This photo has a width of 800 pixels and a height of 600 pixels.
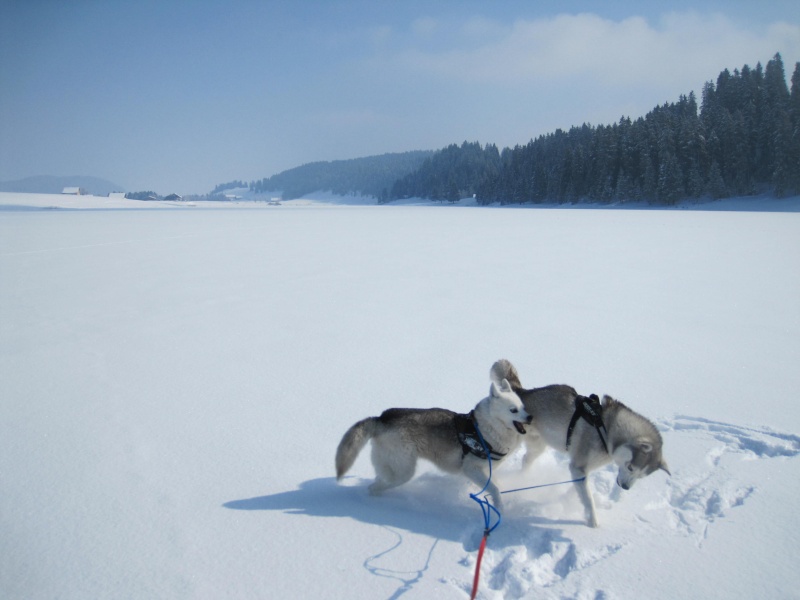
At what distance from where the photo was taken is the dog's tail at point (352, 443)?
11.5ft

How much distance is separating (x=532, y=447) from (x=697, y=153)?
71203mm

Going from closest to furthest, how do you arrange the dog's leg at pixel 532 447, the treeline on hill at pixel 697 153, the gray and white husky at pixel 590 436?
the gray and white husky at pixel 590 436 < the dog's leg at pixel 532 447 < the treeline on hill at pixel 697 153

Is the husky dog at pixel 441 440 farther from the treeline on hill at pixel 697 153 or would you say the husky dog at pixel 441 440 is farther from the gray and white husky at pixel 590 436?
the treeline on hill at pixel 697 153

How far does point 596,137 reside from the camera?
7500 cm

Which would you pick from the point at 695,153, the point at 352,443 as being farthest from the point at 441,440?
the point at 695,153

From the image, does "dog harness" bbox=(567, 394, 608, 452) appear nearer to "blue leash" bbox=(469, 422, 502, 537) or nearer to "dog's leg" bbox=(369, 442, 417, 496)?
"blue leash" bbox=(469, 422, 502, 537)

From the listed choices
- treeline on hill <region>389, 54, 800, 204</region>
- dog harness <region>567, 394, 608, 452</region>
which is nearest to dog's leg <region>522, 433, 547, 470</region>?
dog harness <region>567, 394, 608, 452</region>

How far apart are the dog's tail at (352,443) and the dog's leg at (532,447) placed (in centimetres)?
142

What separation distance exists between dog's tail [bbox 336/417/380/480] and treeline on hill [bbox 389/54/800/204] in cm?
6763

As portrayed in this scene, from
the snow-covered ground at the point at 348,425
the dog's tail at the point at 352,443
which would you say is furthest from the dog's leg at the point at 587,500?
the dog's tail at the point at 352,443

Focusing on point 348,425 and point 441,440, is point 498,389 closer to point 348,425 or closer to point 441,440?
point 441,440

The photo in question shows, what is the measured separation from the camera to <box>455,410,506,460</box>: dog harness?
142 inches

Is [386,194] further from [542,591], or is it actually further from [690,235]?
[542,591]

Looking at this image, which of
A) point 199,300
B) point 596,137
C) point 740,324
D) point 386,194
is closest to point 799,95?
point 596,137
